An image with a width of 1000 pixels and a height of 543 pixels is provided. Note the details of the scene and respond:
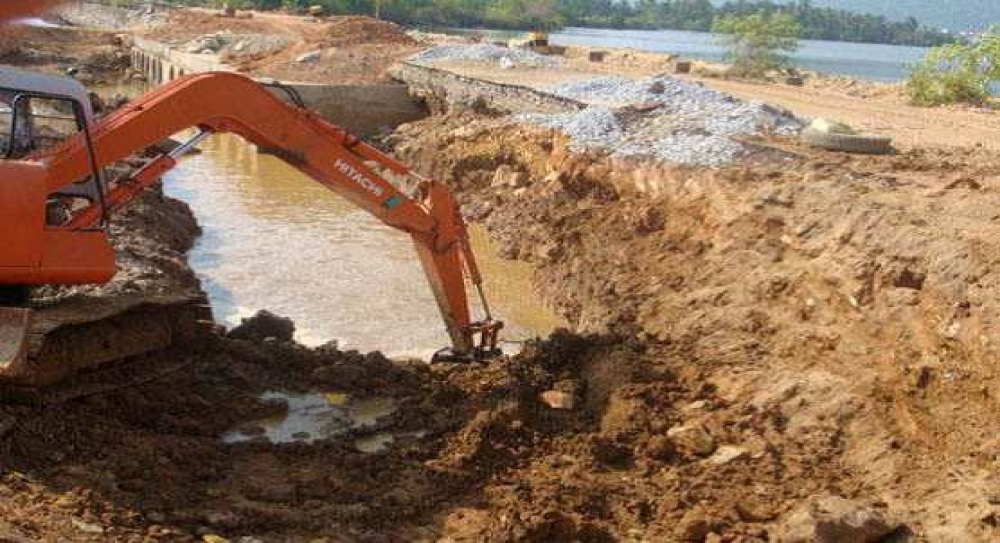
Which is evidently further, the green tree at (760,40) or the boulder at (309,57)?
the green tree at (760,40)

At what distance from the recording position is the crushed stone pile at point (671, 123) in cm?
1720

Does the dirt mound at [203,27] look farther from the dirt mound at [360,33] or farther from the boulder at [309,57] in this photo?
the boulder at [309,57]

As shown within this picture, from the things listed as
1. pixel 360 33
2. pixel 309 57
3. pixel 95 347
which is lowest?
pixel 95 347

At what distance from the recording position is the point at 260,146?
34.0ft

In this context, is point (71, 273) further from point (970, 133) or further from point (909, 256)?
point (970, 133)

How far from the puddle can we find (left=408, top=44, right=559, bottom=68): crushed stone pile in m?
24.1

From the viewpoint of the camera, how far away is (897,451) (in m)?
8.84

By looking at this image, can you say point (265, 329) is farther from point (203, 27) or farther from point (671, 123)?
point (203, 27)

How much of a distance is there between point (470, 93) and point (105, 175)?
1692cm

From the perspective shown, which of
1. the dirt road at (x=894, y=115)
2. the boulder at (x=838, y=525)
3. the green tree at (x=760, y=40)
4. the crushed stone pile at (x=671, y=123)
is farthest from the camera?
the green tree at (x=760, y=40)

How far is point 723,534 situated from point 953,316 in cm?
327

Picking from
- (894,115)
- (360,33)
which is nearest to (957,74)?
(894,115)

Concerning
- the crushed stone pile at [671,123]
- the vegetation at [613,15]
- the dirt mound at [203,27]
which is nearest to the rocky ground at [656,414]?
the crushed stone pile at [671,123]

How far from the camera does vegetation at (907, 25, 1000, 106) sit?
28703mm
